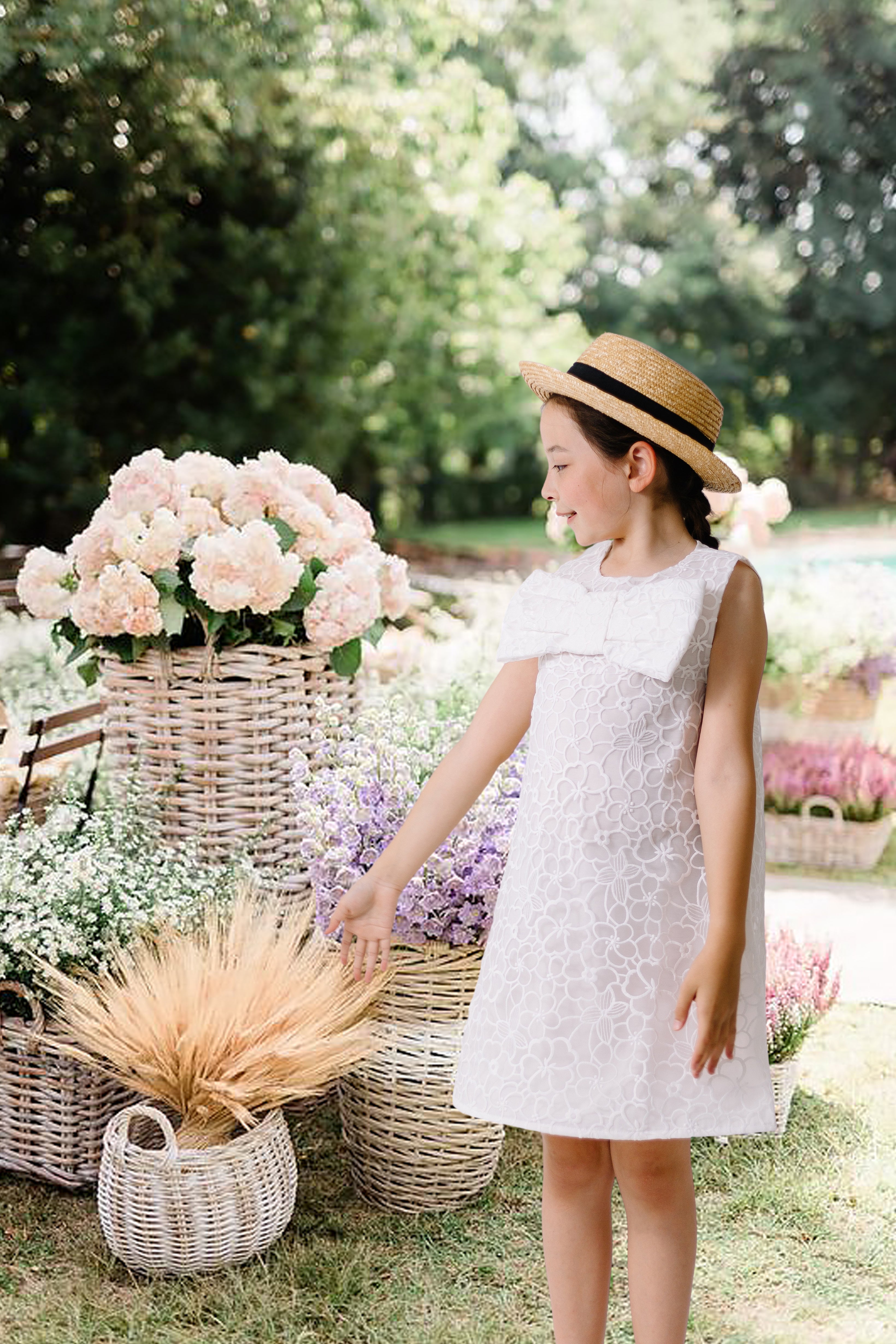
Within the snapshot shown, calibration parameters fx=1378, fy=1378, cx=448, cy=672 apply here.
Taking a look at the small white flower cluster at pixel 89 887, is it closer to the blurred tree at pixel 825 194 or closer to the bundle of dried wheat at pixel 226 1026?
the bundle of dried wheat at pixel 226 1026

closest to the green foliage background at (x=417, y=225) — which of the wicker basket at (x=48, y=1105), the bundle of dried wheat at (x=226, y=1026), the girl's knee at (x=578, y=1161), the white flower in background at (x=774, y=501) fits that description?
the white flower in background at (x=774, y=501)

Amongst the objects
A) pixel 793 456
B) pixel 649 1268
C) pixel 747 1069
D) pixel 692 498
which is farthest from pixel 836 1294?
pixel 793 456

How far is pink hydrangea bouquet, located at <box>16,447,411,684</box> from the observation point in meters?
2.37

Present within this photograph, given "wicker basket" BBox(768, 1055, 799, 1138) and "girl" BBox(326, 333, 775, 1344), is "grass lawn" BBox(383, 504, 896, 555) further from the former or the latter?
"girl" BBox(326, 333, 775, 1344)

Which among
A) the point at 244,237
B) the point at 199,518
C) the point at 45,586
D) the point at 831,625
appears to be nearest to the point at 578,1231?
the point at 199,518

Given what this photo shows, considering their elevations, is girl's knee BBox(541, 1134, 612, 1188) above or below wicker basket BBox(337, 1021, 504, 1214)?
above

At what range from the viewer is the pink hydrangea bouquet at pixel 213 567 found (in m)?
2.37

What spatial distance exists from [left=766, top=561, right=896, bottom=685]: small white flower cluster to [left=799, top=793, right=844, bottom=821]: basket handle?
18.9 inches

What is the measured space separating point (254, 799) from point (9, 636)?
1.96m

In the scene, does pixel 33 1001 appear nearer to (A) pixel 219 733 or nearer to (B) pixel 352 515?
(A) pixel 219 733

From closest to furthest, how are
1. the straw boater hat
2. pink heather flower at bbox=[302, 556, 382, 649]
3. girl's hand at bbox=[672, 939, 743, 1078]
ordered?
girl's hand at bbox=[672, 939, 743, 1078] → the straw boater hat → pink heather flower at bbox=[302, 556, 382, 649]

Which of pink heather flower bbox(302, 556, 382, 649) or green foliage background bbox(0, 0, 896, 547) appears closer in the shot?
pink heather flower bbox(302, 556, 382, 649)

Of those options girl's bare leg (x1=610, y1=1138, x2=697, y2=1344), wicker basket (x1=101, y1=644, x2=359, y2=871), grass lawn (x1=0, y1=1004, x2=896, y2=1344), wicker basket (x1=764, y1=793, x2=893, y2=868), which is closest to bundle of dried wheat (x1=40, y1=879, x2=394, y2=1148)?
grass lawn (x1=0, y1=1004, x2=896, y2=1344)

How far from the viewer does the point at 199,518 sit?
8.11ft
